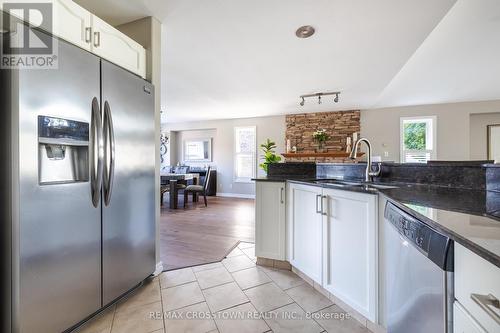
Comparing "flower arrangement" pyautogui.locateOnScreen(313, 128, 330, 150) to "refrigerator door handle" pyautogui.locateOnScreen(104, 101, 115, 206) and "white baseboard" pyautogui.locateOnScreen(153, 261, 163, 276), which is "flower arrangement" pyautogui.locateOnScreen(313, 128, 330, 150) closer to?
"white baseboard" pyautogui.locateOnScreen(153, 261, 163, 276)

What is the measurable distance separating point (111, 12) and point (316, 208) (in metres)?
2.51

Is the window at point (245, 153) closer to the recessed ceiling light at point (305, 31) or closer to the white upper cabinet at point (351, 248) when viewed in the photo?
the recessed ceiling light at point (305, 31)

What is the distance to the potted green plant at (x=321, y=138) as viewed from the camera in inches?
215

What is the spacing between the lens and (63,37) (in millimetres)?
1272

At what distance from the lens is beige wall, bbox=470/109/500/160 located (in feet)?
16.2

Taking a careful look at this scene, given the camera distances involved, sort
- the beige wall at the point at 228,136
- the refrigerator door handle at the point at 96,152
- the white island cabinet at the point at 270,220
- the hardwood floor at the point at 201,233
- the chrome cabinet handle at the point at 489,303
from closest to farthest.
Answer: the chrome cabinet handle at the point at 489,303 → the refrigerator door handle at the point at 96,152 → the white island cabinet at the point at 270,220 → the hardwood floor at the point at 201,233 → the beige wall at the point at 228,136

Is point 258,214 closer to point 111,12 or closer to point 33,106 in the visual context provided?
point 33,106

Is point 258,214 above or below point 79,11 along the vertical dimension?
below

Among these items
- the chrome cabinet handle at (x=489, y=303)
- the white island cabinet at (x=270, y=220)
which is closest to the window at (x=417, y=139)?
the white island cabinet at (x=270, y=220)

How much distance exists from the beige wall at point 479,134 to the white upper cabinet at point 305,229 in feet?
18.7

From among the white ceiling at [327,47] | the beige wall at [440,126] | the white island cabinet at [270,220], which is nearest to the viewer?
the white ceiling at [327,47]

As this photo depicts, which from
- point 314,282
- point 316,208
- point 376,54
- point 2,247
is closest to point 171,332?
point 2,247

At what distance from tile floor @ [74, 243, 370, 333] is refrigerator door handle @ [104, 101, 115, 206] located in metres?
0.82

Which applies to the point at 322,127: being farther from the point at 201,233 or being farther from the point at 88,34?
the point at 88,34
